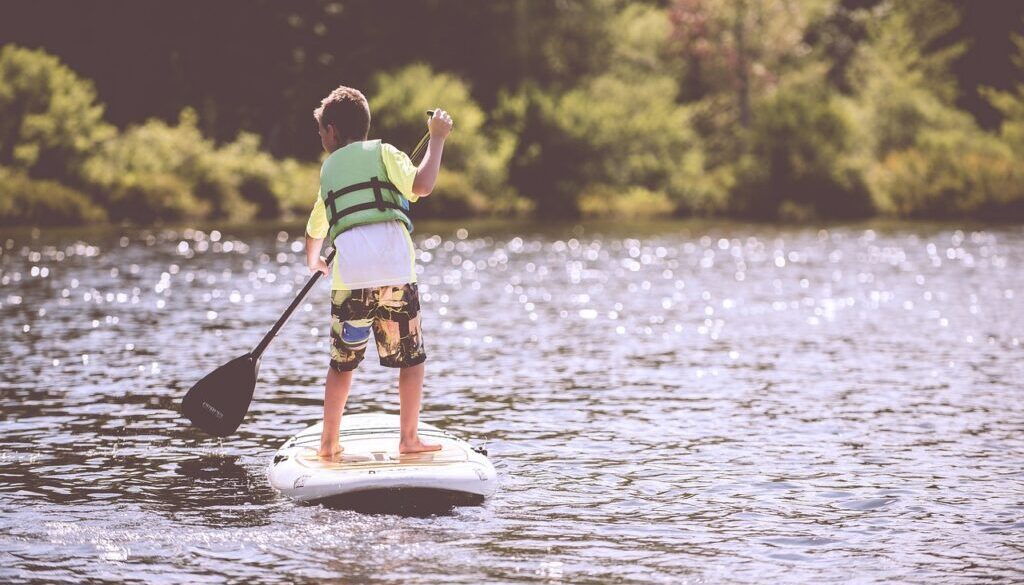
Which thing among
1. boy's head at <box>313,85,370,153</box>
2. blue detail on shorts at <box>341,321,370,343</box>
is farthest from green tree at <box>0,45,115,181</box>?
blue detail on shorts at <box>341,321,370,343</box>

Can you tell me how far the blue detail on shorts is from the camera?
31.0 feet

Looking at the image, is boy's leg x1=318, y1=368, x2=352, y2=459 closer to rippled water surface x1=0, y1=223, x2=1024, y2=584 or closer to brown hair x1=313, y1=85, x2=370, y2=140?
rippled water surface x1=0, y1=223, x2=1024, y2=584

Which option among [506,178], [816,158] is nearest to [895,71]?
[816,158]

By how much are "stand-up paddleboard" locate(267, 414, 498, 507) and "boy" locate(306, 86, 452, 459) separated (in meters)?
Result: 0.42

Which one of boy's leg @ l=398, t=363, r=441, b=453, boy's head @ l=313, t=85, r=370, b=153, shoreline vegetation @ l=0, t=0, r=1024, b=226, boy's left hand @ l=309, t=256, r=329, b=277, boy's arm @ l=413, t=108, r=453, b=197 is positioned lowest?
boy's leg @ l=398, t=363, r=441, b=453

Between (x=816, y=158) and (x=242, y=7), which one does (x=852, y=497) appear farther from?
(x=242, y=7)

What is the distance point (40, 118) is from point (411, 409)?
1728 inches

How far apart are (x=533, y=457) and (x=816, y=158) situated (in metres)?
45.0

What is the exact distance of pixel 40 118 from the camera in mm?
50344

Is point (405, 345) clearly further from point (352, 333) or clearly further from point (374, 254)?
point (374, 254)

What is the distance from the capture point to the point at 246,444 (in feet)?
38.6

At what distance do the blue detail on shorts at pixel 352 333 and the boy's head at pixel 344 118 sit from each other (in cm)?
111

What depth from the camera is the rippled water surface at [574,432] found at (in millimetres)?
8289

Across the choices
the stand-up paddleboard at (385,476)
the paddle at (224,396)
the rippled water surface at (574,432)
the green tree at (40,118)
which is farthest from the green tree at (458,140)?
the stand-up paddleboard at (385,476)
